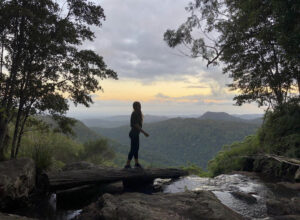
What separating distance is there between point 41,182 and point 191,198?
578 cm

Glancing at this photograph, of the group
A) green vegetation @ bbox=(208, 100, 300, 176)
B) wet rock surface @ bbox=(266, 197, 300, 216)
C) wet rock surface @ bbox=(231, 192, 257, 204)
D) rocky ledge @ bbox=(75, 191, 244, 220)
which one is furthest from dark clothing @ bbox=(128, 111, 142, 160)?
green vegetation @ bbox=(208, 100, 300, 176)

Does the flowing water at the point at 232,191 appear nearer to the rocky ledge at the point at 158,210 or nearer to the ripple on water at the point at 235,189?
the ripple on water at the point at 235,189

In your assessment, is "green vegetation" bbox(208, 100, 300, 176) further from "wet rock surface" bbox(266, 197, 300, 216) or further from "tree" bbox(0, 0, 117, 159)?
"tree" bbox(0, 0, 117, 159)

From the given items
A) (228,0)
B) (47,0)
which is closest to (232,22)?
(228,0)

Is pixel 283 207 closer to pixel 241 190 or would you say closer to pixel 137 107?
pixel 241 190

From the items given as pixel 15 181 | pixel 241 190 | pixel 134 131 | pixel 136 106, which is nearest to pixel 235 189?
pixel 241 190

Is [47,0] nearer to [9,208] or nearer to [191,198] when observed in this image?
[9,208]

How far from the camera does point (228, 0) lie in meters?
16.0

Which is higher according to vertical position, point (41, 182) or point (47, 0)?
point (47, 0)

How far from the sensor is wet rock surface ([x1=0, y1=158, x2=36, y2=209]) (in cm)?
699

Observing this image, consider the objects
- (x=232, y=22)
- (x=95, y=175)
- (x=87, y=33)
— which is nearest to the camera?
(x=95, y=175)

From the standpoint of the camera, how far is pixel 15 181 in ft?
24.0

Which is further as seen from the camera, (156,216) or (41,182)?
(41,182)

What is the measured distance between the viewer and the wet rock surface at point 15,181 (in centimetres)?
699
